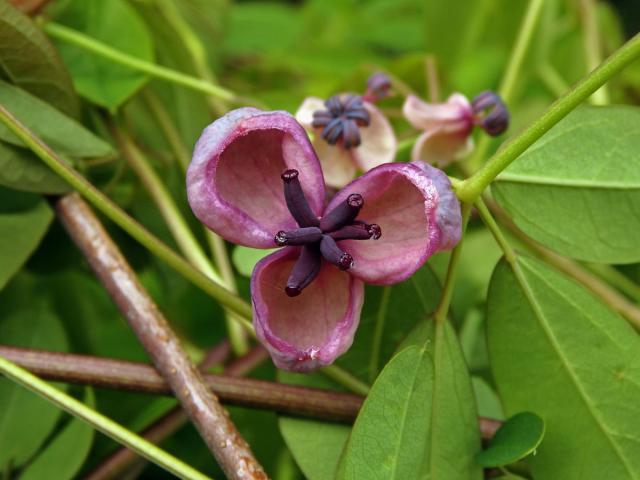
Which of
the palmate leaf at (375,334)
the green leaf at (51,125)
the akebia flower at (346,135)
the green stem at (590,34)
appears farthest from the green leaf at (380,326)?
the green stem at (590,34)


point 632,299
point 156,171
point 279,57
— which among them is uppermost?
point 156,171

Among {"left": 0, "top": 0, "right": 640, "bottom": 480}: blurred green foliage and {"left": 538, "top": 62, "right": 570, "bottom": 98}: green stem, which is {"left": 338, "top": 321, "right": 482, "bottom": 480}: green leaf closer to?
{"left": 0, "top": 0, "right": 640, "bottom": 480}: blurred green foliage

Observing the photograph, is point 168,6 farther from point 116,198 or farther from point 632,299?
point 632,299

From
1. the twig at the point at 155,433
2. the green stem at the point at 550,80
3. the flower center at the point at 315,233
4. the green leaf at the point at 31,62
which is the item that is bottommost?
the green stem at the point at 550,80

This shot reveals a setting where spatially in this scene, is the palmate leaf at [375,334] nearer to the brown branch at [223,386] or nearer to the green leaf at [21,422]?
the brown branch at [223,386]

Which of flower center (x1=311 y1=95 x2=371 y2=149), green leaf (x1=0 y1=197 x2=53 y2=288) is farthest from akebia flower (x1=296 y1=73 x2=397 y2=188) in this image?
green leaf (x1=0 y1=197 x2=53 y2=288)

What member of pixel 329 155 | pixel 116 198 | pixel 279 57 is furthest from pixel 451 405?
pixel 279 57
